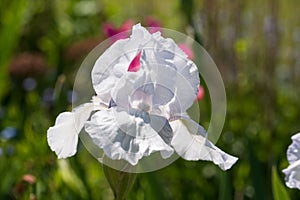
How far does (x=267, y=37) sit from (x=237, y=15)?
0.47ft

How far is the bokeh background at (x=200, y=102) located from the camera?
75.7 inches

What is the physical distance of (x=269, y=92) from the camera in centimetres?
274

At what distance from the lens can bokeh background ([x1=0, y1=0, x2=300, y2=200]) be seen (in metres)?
1.92

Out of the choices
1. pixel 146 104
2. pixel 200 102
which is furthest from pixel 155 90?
pixel 200 102

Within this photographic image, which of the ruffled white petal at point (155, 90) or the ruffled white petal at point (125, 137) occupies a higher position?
the ruffled white petal at point (155, 90)


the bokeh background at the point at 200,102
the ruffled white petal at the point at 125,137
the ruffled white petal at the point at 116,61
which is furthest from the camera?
the bokeh background at the point at 200,102

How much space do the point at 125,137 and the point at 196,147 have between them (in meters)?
0.12

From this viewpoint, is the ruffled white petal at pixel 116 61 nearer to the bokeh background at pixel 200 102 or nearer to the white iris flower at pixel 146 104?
the white iris flower at pixel 146 104

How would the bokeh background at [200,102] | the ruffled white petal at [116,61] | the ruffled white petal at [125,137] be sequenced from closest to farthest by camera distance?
the ruffled white petal at [125,137]
the ruffled white petal at [116,61]
the bokeh background at [200,102]

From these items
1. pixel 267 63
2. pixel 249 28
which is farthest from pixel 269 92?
pixel 249 28

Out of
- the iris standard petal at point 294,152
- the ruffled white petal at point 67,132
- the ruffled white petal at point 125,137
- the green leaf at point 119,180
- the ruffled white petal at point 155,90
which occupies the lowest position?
the green leaf at point 119,180

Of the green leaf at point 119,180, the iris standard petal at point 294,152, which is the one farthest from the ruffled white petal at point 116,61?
the iris standard petal at point 294,152

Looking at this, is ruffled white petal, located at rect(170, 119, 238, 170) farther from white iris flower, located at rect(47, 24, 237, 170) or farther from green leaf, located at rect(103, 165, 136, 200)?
green leaf, located at rect(103, 165, 136, 200)

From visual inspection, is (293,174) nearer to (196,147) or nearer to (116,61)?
(196,147)
